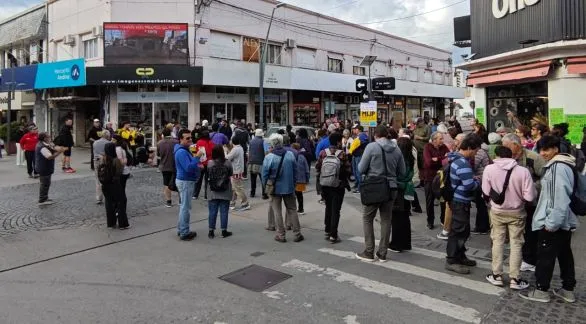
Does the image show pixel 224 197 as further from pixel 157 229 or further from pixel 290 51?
pixel 290 51

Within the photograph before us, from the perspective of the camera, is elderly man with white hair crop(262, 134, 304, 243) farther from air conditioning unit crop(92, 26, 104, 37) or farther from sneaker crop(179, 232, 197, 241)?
air conditioning unit crop(92, 26, 104, 37)

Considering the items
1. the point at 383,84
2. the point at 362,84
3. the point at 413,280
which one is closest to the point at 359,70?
the point at 362,84

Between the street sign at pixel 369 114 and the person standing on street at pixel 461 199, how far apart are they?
24.4ft

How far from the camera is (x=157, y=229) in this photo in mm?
8109

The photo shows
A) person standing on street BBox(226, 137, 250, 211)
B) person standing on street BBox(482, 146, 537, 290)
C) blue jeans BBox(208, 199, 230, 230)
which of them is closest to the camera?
person standing on street BBox(482, 146, 537, 290)

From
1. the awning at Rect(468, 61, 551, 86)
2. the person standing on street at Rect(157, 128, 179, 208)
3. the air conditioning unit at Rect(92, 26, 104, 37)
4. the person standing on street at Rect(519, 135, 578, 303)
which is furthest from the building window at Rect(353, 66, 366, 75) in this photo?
the person standing on street at Rect(519, 135, 578, 303)

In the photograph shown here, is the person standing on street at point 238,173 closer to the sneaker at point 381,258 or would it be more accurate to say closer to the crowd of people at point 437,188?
the crowd of people at point 437,188

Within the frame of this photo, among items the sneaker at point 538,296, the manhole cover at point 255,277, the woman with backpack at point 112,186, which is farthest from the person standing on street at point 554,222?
the woman with backpack at point 112,186

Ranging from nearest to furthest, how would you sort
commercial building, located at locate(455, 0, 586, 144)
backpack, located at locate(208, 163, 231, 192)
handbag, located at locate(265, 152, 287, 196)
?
handbag, located at locate(265, 152, 287, 196) < backpack, located at locate(208, 163, 231, 192) < commercial building, located at locate(455, 0, 586, 144)

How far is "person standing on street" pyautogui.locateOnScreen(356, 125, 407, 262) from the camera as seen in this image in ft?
20.1

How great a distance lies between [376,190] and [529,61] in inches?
348

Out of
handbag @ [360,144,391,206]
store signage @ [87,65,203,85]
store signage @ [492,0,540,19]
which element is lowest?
handbag @ [360,144,391,206]

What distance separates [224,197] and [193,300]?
2.76 m

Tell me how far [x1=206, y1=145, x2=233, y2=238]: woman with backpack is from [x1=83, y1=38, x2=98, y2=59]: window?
1877cm
